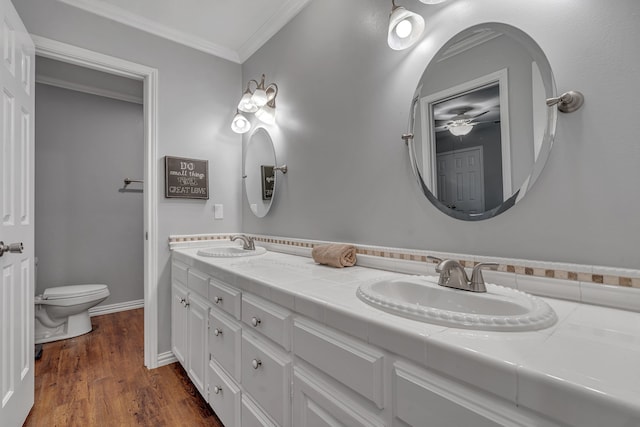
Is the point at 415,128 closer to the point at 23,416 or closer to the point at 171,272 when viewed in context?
the point at 171,272

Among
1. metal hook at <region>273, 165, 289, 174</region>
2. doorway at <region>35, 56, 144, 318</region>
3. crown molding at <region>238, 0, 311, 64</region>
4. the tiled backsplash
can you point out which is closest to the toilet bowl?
doorway at <region>35, 56, 144, 318</region>

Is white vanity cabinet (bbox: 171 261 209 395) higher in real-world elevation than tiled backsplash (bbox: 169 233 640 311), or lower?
lower

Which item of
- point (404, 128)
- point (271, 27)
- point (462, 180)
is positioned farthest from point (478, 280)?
point (271, 27)

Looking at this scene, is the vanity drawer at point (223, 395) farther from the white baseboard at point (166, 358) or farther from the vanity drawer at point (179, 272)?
the white baseboard at point (166, 358)

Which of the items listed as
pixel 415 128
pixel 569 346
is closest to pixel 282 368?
pixel 569 346

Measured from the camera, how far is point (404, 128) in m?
1.29

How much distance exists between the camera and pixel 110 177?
3.28 metres

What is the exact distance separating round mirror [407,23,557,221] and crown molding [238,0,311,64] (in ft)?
3.99

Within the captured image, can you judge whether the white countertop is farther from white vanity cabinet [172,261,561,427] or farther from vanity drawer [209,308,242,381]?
vanity drawer [209,308,242,381]

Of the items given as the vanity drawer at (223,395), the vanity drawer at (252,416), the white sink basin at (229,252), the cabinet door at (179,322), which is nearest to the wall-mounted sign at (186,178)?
the white sink basin at (229,252)

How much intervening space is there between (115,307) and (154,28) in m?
2.89

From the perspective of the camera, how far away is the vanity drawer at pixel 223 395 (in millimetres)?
1279

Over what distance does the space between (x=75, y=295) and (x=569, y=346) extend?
3315mm

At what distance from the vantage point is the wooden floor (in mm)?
1578
